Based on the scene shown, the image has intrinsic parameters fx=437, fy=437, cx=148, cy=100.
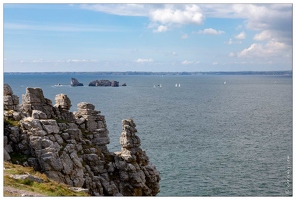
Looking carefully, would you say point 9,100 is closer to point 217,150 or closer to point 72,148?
point 72,148

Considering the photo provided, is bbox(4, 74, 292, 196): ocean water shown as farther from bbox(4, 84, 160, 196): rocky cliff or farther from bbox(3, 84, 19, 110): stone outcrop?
bbox(3, 84, 19, 110): stone outcrop

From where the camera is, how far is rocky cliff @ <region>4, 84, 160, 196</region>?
135 feet

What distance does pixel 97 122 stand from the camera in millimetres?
51094

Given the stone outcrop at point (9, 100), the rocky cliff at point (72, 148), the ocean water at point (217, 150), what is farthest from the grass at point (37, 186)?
the ocean water at point (217, 150)

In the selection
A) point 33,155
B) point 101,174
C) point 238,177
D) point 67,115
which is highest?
point 67,115

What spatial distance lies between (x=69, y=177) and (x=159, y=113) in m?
118

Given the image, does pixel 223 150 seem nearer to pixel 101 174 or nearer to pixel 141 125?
pixel 141 125

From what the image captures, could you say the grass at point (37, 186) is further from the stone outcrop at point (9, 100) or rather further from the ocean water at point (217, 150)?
the ocean water at point (217, 150)


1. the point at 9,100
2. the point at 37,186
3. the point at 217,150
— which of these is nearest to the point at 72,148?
the point at 9,100

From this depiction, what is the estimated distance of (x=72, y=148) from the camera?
1715 inches

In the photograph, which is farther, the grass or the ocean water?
the ocean water

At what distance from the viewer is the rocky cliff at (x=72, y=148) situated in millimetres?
41000

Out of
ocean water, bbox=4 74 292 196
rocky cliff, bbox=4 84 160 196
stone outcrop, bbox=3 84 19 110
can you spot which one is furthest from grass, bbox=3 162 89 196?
ocean water, bbox=4 74 292 196

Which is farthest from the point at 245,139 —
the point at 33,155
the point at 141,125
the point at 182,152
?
the point at 33,155
